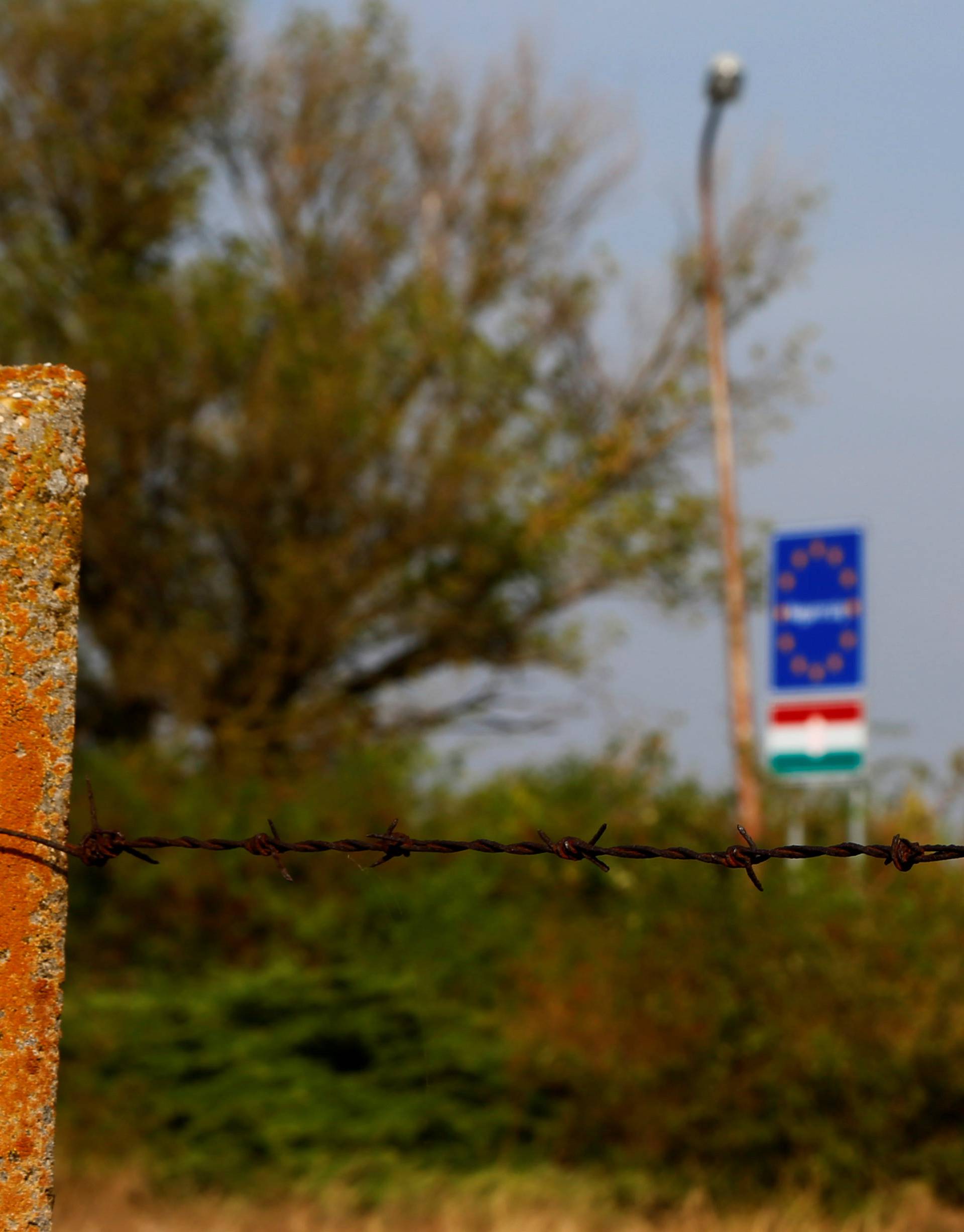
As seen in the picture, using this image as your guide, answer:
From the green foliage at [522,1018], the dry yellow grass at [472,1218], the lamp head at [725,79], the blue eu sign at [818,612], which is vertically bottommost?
the dry yellow grass at [472,1218]

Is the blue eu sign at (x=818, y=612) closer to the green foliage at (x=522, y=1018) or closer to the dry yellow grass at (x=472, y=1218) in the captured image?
the green foliage at (x=522, y=1018)

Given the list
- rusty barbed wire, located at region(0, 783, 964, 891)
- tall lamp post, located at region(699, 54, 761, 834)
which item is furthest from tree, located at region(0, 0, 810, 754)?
rusty barbed wire, located at region(0, 783, 964, 891)

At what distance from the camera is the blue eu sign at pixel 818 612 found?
11078 millimetres

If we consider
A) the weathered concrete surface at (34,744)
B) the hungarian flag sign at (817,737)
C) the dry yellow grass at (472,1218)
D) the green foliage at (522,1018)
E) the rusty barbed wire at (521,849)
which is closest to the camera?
the weathered concrete surface at (34,744)

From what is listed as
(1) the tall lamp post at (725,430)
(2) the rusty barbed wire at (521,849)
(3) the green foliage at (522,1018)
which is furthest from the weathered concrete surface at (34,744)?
(1) the tall lamp post at (725,430)

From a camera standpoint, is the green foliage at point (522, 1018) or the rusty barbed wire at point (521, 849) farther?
the green foliage at point (522, 1018)

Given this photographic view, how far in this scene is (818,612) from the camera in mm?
11203

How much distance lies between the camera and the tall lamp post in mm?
13500

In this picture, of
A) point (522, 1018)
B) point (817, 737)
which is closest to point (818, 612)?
point (817, 737)

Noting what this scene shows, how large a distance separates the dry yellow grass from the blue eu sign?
386 cm

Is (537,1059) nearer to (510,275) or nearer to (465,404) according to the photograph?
(465,404)

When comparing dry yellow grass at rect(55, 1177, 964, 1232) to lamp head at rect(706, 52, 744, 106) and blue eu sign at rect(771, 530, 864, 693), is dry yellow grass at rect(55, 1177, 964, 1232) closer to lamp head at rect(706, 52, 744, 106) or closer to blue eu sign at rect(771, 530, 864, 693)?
blue eu sign at rect(771, 530, 864, 693)

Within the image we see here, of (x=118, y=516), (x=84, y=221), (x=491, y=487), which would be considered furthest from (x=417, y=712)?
(x=84, y=221)

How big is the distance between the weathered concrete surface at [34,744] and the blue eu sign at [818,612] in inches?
368
